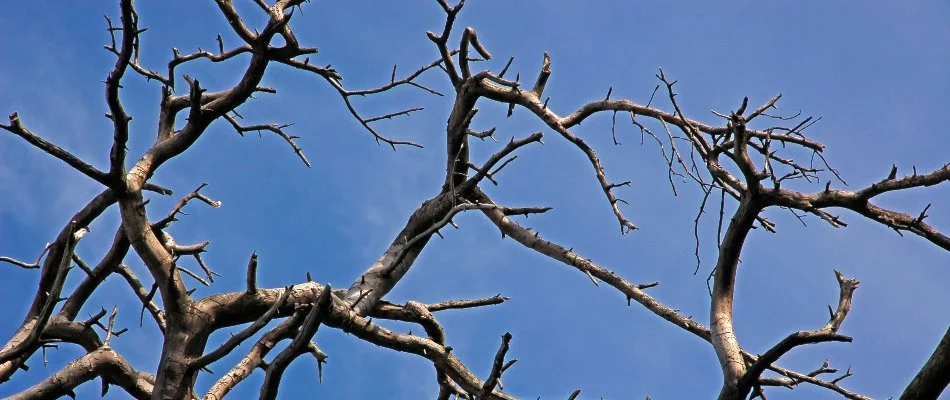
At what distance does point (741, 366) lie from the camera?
3.79 metres

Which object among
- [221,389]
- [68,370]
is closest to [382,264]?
[221,389]

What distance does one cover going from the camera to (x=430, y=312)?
5871mm

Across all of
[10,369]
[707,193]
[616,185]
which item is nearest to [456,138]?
[616,185]

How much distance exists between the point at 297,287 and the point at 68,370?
1.49 m

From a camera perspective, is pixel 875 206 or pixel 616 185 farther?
pixel 616 185

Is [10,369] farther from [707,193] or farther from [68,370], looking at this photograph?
[707,193]

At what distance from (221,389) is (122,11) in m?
2.04

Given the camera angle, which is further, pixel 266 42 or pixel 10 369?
pixel 10 369

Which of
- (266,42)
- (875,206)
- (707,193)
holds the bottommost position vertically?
(875,206)

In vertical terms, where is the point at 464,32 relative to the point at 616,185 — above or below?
above

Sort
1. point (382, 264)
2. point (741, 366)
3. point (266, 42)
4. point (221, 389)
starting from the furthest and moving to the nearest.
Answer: point (382, 264) → point (266, 42) → point (221, 389) → point (741, 366)

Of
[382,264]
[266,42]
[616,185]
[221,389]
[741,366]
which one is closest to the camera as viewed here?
[741,366]

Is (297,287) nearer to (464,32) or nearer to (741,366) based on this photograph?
(464,32)

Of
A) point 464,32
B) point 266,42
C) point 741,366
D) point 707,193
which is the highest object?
point 464,32
